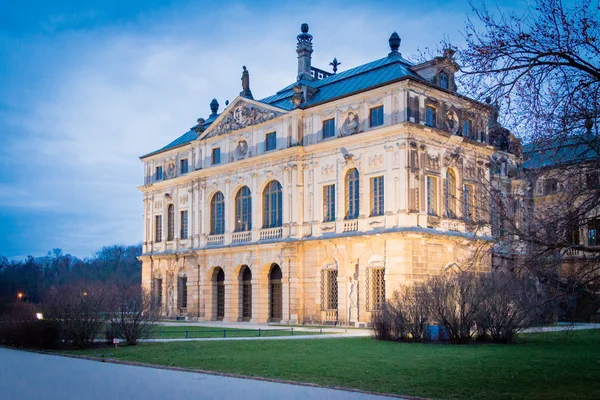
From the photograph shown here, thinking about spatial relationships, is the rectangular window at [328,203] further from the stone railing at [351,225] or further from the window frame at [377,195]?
the window frame at [377,195]

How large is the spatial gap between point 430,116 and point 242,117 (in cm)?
1463

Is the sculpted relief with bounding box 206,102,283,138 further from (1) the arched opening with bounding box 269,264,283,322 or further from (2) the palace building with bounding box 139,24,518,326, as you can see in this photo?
(1) the arched opening with bounding box 269,264,283,322

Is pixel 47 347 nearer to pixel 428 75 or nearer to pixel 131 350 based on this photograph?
pixel 131 350

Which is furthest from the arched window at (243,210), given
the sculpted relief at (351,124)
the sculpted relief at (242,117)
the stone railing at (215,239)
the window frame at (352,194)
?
the sculpted relief at (351,124)

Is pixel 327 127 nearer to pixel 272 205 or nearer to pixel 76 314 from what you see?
pixel 272 205

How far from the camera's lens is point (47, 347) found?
24.9m

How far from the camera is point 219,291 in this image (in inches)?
2050

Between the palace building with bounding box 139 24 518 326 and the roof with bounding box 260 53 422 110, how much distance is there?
0.14 m

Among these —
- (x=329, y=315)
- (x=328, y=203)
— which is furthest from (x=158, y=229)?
(x=329, y=315)

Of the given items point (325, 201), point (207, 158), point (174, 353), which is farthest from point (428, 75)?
point (174, 353)

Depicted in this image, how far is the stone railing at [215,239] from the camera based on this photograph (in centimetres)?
5075

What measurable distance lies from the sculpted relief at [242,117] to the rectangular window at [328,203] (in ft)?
21.7

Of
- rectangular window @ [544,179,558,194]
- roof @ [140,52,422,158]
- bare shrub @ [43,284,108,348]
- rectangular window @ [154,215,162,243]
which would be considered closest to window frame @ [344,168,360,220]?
roof @ [140,52,422,158]

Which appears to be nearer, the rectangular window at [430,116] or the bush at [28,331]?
the bush at [28,331]
